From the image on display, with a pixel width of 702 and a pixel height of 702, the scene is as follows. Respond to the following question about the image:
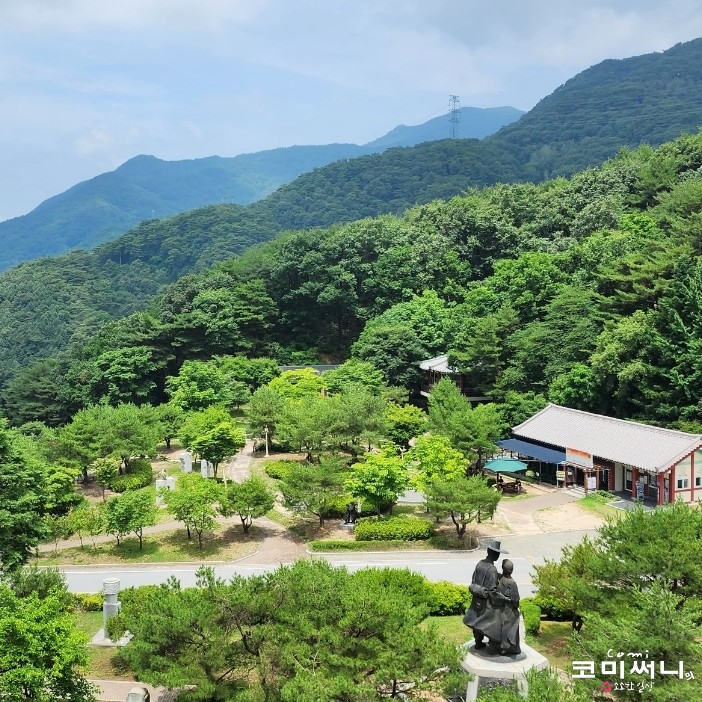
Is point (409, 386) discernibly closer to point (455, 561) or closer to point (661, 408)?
point (661, 408)

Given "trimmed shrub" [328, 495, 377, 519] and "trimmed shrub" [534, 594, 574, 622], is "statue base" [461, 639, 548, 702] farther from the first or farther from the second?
"trimmed shrub" [328, 495, 377, 519]

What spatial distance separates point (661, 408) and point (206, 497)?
1863 centimetres

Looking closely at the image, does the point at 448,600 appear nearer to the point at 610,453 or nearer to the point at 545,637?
the point at 545,637

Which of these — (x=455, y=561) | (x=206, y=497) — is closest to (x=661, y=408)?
(x=455, y=561)

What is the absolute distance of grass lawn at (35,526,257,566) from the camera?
23.8 metres

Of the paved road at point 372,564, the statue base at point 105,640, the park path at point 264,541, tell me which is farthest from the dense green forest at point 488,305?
the statue base at point 105,640

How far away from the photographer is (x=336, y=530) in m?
25.8

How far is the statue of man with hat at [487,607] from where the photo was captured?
12852 mm

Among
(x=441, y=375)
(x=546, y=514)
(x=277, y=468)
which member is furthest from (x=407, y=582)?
(x=441, y=375)

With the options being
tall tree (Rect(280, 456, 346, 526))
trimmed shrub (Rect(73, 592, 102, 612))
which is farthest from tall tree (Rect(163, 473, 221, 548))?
trimmed shrub (Rect(73, 592, 102, 612))

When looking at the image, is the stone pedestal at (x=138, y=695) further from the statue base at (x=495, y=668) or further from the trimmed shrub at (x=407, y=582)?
the statue base at (x=495, y=668)

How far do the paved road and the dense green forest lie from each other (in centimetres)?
994

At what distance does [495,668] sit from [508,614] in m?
0.92

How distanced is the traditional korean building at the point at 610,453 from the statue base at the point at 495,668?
13917 millimetres
